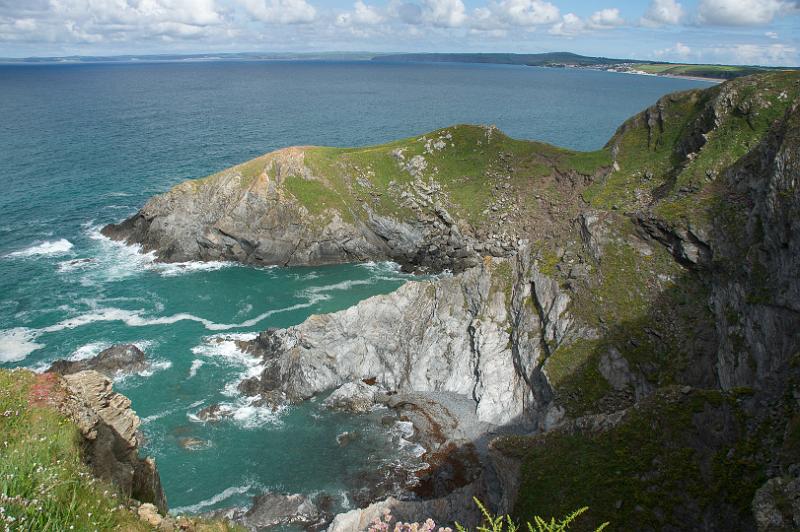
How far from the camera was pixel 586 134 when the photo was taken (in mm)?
154750

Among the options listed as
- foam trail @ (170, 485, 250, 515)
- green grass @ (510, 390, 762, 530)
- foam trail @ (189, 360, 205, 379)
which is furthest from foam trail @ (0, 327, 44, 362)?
green grass @ (510, 390, 762, 530)

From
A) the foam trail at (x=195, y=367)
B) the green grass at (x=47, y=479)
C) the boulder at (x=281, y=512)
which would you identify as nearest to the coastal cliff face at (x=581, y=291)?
the boulder at (x=281, y=512)

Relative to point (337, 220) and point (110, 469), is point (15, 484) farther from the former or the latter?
point (337, 220)

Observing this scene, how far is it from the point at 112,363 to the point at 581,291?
4410 centimetres

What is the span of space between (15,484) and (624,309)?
41243 mm

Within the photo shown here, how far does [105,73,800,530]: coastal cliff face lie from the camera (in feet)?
85.4

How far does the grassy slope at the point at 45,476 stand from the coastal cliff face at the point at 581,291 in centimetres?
2004

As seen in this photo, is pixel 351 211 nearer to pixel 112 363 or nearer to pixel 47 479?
pixel 112 363

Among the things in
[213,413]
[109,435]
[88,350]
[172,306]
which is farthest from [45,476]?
[172,306]

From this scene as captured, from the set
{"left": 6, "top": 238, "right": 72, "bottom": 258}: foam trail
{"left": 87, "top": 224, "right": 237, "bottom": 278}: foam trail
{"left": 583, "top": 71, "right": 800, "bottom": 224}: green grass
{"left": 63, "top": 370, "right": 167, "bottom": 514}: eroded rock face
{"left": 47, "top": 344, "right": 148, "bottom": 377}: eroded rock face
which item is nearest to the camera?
{"left": 63, "top": 370, "right": 167, "bottom": 514}: eroded rock face

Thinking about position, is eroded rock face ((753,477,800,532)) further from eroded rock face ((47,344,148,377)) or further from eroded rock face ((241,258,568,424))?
eroded rock face ((47,344,148,377))

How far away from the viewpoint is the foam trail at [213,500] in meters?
35.7

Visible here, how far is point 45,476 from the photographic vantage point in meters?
12.1

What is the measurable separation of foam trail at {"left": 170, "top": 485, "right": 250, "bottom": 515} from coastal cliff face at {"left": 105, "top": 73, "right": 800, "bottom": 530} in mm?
10398
